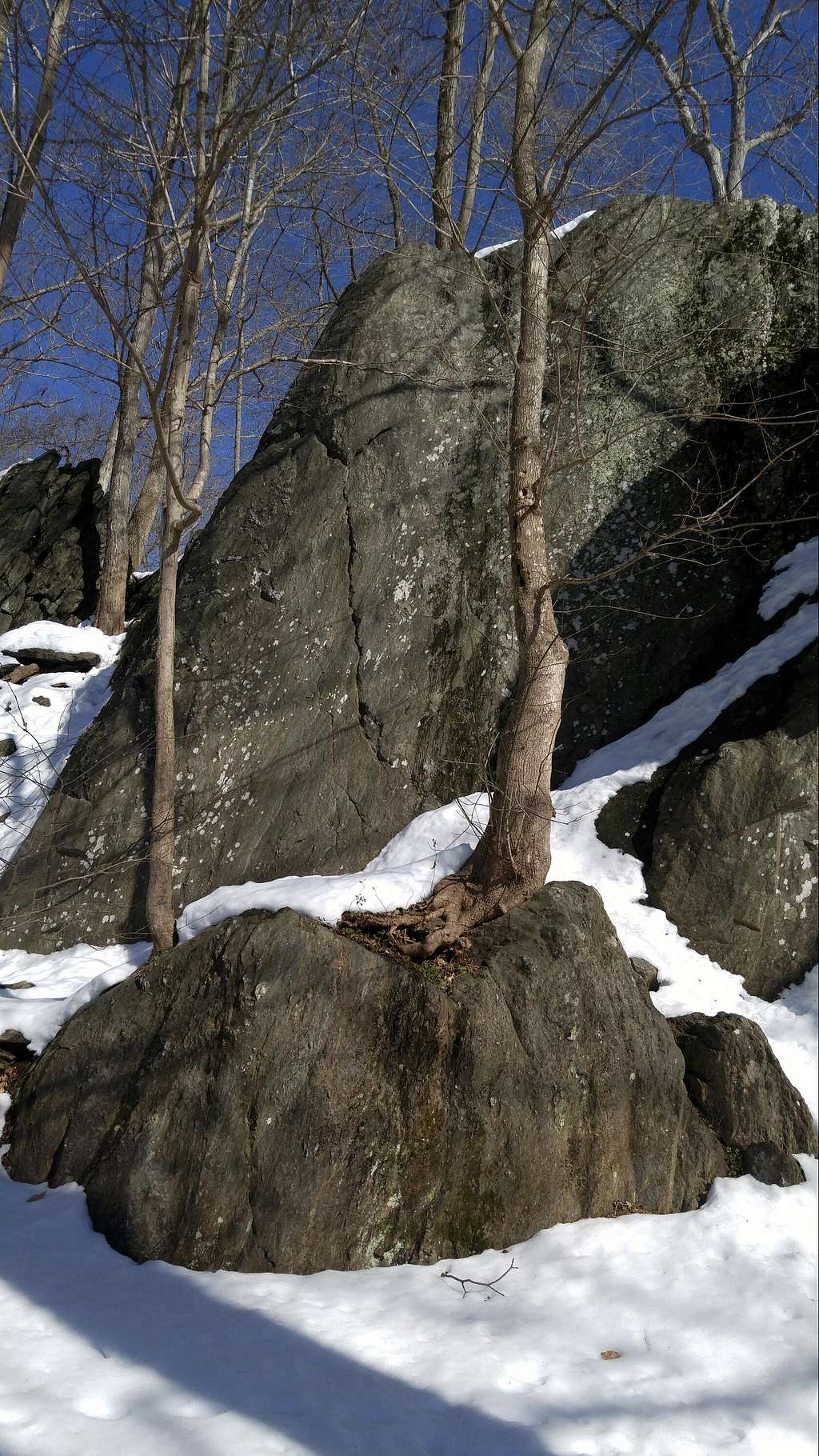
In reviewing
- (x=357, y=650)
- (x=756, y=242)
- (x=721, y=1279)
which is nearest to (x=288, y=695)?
(x=357, y=650)

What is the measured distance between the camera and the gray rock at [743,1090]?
4730 millimetres

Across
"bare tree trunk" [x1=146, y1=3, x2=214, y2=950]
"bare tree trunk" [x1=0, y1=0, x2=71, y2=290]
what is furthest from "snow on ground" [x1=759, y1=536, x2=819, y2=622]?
"bare tree trunk" [x1=0, y1=0, x2=71, y2=290]

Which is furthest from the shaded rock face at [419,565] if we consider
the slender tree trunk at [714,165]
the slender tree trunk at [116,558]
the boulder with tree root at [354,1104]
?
the slender tree trunk at [714,165]

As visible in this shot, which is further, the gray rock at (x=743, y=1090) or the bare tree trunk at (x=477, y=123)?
the bare tree trunk at (x=477, y=123)

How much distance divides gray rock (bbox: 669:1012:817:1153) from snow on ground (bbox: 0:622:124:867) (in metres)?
5.03

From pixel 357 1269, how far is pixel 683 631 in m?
5.05

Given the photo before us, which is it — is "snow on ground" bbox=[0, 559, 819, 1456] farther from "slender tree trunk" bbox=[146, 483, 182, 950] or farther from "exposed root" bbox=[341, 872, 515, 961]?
"slender tree trunk" bbox=[146, 483, 182, 950]

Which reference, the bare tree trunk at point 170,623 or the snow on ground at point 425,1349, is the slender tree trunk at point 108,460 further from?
→ the snow on ground at point 425,1349

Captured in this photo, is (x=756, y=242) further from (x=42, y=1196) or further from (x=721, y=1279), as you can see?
(x=42, y=1196)

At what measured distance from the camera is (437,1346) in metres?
3.35

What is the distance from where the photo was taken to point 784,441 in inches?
289

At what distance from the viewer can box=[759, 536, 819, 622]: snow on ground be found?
6703 millimetres

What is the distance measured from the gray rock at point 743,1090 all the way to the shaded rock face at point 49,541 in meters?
10.4

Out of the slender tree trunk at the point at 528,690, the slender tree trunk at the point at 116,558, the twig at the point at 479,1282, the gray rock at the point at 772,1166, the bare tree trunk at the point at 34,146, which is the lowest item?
the gray rock at the point at 772,1166
